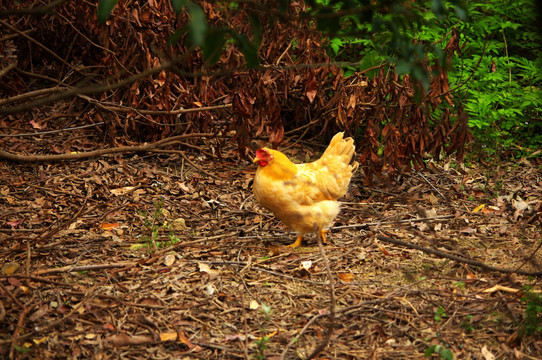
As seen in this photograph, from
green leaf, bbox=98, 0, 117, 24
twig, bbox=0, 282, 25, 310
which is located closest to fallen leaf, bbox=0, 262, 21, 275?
twig, bbox=0, 282, 25, 310

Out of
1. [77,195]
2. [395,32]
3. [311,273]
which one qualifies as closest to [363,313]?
[311,273]

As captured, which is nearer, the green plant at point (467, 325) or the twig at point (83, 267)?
the green plant at point (467, 325)

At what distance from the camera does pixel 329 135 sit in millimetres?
6684

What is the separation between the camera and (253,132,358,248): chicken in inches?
182

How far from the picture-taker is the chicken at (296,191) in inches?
182

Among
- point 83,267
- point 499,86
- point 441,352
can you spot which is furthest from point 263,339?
point 499,86

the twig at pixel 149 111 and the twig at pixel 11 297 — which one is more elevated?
the twig at pixel 149 111

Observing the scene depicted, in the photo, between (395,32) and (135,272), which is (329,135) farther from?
(395,32)

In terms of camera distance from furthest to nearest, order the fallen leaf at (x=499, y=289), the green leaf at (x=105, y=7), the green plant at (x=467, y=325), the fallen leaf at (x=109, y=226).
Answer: the fallen leaf at (x=109, y=226) → the fallen leaf at (x=499, y=289) → the green plant at (x=467, y=325) → the green leaf at (x=105, y=7)

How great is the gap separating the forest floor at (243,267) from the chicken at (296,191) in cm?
27

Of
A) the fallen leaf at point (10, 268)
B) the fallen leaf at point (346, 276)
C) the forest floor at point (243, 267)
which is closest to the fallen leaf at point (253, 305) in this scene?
the forest floor at point (243, 267)

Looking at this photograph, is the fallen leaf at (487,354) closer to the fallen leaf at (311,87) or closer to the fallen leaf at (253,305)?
the fallen leaf at (253,305)

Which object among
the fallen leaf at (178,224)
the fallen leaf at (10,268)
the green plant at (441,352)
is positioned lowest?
the fallen leaf at (178,224)

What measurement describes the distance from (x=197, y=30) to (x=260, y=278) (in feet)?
8.64
